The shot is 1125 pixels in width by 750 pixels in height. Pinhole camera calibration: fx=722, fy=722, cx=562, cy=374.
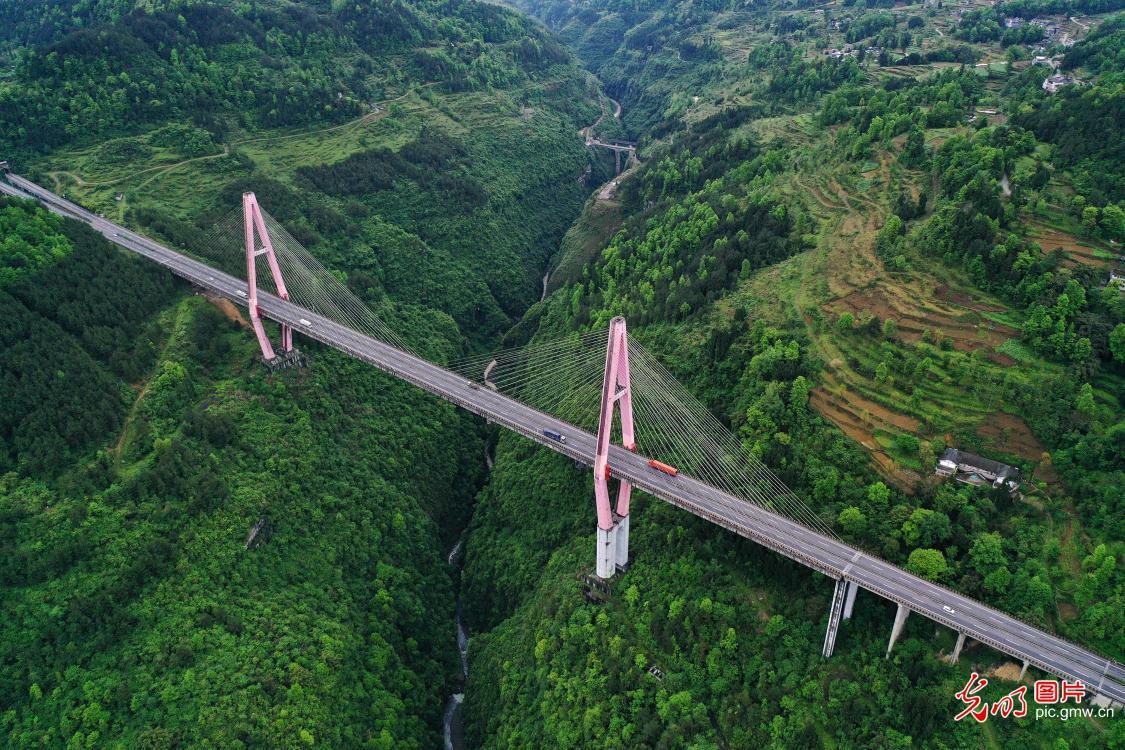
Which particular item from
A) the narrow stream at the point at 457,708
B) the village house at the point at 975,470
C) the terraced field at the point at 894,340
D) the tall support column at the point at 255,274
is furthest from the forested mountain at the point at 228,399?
the village house at the point at 975,470

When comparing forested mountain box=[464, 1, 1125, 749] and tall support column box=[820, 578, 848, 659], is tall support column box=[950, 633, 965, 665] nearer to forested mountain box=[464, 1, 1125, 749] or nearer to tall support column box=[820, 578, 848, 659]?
forested mountain box=[464, 1, 1125, 749]

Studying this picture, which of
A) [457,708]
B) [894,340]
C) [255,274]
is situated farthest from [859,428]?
[255,274]

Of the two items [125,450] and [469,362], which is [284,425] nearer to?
Result: [125,450]

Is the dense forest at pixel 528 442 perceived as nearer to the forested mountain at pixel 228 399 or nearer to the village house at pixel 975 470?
the forested mountain at pixel 228 399

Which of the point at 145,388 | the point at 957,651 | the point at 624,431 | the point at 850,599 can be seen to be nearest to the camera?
the point at 957,651

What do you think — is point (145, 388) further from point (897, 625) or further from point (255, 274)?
point (897, 625)

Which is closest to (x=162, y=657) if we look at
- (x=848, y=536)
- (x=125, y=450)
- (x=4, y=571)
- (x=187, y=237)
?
(x=4, y=571)
